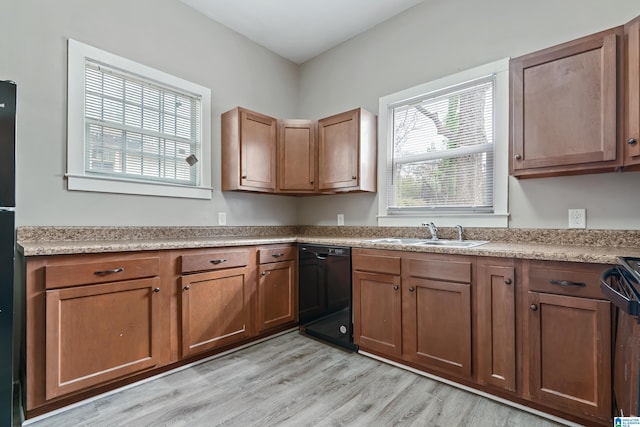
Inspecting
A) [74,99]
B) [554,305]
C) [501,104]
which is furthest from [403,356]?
[74,99]

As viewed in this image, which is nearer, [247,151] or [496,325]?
[496,325]

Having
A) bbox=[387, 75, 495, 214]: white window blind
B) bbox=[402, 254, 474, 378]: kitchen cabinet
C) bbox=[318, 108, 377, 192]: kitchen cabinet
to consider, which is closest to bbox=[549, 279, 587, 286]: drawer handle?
bbox=[402, 254, 474, 378]: kitchen cabinet

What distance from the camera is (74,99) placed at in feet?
7.27

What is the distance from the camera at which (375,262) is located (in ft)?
7.77

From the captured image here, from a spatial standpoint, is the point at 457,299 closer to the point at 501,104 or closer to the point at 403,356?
the point at 403,356

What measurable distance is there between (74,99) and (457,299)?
2.97 m

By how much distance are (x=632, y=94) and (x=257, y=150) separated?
8.86 ft

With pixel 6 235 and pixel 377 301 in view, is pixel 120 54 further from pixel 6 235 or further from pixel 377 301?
pixel 377 301

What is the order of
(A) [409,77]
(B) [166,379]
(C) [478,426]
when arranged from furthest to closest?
(A) [409,77] → (B) [166,379] → (C) [478,426]

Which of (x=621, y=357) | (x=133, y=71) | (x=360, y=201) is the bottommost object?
(x=621, y=357)

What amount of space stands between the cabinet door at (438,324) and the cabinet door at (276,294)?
3.82 ft

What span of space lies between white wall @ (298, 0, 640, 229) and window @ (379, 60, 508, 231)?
0.41 ft

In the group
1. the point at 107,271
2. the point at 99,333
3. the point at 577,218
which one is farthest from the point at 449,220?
the point at 99,333

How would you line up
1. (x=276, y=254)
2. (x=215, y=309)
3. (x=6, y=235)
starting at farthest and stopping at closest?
1. (x=276, y=254)
2. (x=215, y=309)
3. (x=6, y=235)
